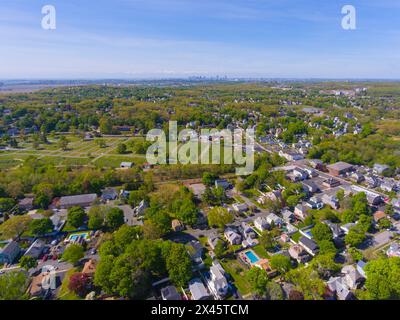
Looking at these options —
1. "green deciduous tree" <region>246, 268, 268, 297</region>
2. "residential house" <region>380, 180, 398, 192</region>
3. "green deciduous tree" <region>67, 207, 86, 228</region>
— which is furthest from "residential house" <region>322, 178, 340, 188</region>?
"green deciduous tree" <region>67, 207, 86, 228</region>

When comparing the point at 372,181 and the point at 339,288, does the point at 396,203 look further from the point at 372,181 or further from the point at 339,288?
the point at 339,288

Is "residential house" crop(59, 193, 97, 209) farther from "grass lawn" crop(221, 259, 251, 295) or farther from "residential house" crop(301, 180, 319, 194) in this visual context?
"residential house" crop(301, 180, 319, 194)

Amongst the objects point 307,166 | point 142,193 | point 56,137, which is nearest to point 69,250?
point 142,193

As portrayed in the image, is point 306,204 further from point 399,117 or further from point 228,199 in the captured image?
point 399,117

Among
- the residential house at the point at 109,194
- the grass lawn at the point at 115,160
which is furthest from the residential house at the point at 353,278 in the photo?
the grass lawn at the point at 115,160
